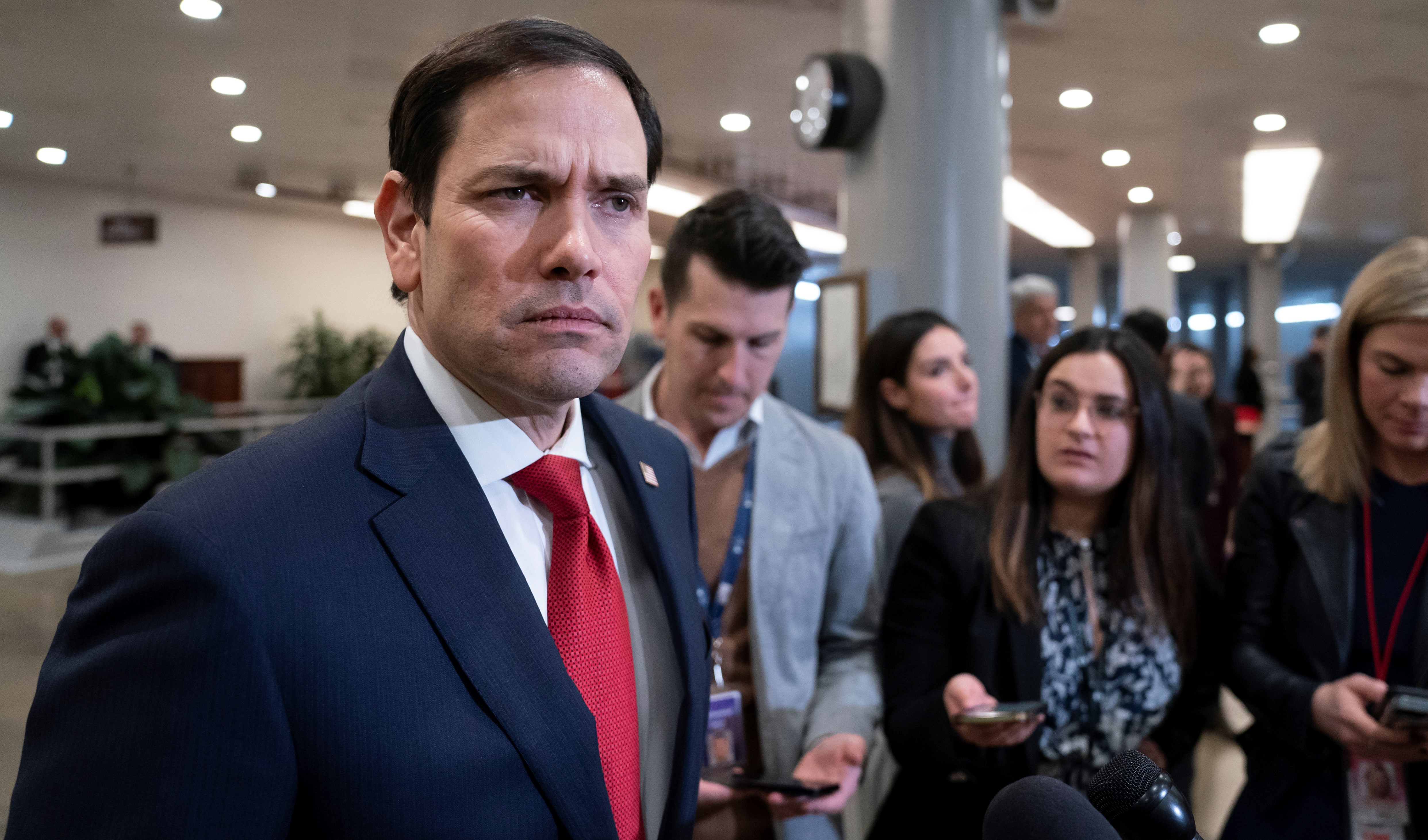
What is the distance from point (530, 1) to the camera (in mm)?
5328

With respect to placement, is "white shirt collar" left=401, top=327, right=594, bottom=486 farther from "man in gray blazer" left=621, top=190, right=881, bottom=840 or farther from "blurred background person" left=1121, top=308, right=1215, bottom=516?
"blurred background person" left=1121, top=308, right=1215, bottom=516

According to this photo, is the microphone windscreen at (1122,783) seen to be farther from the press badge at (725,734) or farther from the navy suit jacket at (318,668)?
the press badge at (725,734)

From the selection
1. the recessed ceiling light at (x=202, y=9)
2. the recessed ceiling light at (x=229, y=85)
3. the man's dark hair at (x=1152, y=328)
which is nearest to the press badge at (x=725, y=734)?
the man's dark hair at (x=1152, y=328)

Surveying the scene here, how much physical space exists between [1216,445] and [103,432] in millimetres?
6104

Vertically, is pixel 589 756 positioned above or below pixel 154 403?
below

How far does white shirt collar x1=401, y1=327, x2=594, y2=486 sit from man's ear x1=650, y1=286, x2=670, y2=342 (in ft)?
3.20

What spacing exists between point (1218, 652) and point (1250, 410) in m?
10.3

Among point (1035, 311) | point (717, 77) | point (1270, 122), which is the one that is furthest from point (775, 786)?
point (1270, 122)

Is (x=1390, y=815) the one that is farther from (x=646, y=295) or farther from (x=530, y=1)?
(x=530, y=1)

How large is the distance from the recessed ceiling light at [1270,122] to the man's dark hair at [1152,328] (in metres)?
4.82

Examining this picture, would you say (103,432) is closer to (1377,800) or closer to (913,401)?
(913,401)

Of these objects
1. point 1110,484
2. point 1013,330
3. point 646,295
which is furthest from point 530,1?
point 1110,484

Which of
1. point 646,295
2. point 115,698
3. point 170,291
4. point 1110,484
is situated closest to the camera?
point 115,698

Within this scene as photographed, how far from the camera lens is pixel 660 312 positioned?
2.01 meters
